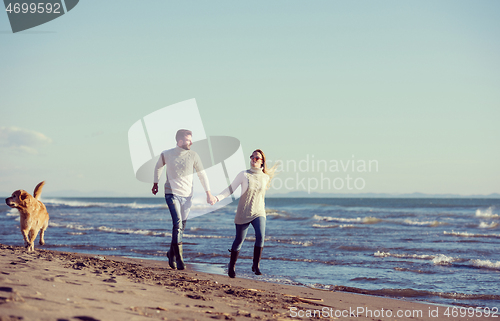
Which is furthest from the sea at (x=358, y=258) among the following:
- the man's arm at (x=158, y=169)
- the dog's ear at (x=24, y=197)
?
the dog's ear at (x=24, y=197)

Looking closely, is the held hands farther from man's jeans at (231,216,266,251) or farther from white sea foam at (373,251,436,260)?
white sea foam at (373,251,436,260)

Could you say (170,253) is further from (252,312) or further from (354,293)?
(354,293)

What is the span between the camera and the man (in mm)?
5879

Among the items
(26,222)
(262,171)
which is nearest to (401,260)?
(262,171)

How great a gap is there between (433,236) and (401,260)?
7.04 meters

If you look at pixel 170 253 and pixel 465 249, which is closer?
pixel 170 253

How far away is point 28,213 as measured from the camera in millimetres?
7270

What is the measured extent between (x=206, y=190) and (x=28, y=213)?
3714 mm

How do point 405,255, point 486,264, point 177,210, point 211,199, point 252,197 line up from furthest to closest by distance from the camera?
point 405,255
point 486,264
point 177,210
point 211,199
point 252,197

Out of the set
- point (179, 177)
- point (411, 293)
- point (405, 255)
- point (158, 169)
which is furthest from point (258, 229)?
point (405, 255)

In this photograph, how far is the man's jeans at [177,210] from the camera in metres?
5.84

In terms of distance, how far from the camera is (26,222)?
730 cm

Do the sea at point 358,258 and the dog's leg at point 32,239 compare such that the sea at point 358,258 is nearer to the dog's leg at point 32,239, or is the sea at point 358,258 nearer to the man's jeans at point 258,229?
the man's jeans at point 258,229

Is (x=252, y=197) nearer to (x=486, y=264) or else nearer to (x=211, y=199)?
(x=211, y=199)
